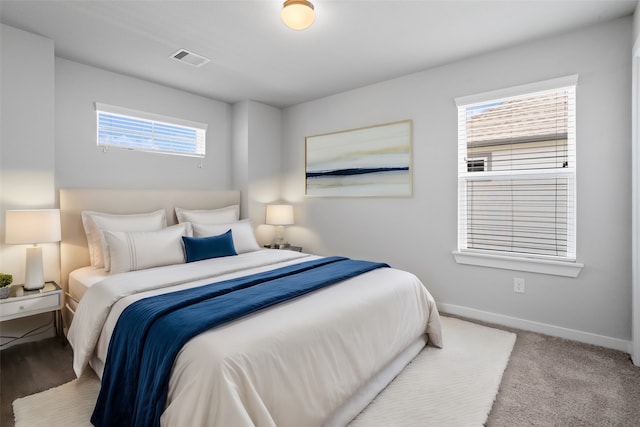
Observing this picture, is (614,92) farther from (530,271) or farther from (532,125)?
(530,271)

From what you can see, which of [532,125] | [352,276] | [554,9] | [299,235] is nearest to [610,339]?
[532,125]

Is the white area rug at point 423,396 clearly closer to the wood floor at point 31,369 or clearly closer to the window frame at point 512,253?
the wood floor at point 31,369

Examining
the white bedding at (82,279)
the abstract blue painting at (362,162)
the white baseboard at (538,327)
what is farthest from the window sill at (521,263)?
the white bedding at (82,279)

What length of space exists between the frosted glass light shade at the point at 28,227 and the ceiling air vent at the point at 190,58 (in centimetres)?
172

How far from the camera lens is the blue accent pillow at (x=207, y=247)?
10.2 feet

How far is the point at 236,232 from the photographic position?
143 inches

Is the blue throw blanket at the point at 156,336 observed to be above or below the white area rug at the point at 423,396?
above

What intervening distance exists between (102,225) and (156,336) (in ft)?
6.38

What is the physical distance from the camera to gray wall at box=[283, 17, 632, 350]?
2.58 meters

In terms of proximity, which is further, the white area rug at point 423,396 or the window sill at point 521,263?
the window sill at point 521,263

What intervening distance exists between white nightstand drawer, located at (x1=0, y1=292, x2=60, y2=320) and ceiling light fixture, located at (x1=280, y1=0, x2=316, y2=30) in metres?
2.64

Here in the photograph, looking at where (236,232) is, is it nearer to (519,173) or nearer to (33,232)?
(33,232)

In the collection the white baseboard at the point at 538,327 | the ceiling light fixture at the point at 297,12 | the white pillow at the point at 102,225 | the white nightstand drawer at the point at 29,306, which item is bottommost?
the white baseboard at the point at 538,327

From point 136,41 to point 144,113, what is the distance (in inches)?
40.5
